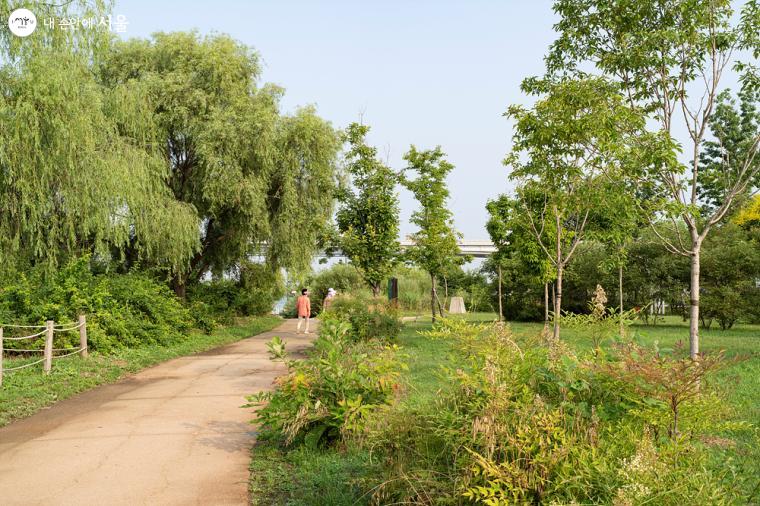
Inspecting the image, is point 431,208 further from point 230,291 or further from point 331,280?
point 331,280

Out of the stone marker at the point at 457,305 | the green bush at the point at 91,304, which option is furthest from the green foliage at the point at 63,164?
the stone marker at the point at 457,305

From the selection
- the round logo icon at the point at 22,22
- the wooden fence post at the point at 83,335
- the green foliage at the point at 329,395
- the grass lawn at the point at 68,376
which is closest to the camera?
the green foliage at the point at 329,395

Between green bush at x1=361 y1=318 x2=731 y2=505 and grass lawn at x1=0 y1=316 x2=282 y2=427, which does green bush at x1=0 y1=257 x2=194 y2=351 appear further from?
green bush at x1=361 y1=318 x2=731 y2=505

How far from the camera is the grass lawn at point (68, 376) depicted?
329 inches

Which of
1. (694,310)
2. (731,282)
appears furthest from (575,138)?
(731,282)

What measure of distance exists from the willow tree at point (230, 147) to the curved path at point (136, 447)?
9017 mm

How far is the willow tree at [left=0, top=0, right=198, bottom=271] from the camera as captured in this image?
12133 mm

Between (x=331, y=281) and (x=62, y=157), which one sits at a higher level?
(x=62, y=157)

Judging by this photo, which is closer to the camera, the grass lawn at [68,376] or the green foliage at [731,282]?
the grass lawn at [68,376]

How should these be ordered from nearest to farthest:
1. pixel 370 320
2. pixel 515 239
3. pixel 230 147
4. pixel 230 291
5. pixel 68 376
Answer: pixel 68 376
pixel 370 320
pixel 230 147
pixel 515 239
pixel 230 291

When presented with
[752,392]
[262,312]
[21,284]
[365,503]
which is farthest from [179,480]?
[262,312]

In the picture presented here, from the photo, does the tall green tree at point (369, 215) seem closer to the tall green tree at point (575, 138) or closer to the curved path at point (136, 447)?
the tall green tree at point (575, 138)

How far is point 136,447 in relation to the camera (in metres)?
6.25

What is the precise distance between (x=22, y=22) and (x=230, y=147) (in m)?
6.33
